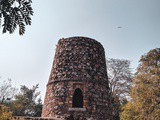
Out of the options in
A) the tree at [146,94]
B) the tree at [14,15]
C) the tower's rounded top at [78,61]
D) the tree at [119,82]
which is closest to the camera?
the tree at [14,15]

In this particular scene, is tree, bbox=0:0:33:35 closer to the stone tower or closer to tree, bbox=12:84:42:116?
the stone tower

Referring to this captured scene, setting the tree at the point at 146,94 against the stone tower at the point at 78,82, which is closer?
the stone tower at the point at 78,82

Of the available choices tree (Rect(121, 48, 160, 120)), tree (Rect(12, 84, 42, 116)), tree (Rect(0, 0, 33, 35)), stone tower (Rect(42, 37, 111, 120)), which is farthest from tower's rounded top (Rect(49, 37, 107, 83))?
tree (Rect(12, 84, 42, 116))

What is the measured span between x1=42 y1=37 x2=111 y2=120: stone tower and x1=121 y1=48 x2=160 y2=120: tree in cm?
251

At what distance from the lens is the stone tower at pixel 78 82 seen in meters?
8.98

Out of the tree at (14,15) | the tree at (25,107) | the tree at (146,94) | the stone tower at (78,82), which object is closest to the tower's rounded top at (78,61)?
the stone tower at (78,82)

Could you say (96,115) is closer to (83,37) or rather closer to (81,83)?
(81,83)

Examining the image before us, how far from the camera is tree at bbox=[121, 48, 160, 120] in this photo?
34.1 ft

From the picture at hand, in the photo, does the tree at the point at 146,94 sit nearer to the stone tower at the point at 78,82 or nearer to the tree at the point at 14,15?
the stone tower at the point at 78,82

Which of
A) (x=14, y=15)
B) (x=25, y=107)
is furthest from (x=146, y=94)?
(x=25, y=107)

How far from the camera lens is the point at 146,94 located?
10898 millimetres

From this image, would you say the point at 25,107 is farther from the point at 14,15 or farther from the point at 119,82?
the point at 14,15

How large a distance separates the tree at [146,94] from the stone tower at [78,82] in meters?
2.51

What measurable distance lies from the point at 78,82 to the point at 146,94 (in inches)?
182
